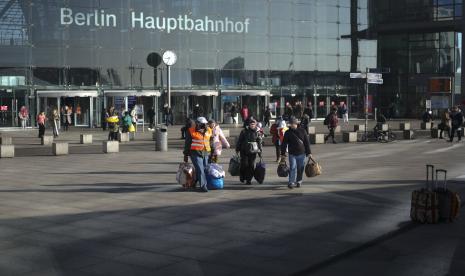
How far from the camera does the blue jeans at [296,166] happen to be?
605 inches

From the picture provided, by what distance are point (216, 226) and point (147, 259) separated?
242cm

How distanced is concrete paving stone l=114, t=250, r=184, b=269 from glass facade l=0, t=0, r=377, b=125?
37.5 m

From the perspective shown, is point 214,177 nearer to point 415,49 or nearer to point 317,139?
point 317,139

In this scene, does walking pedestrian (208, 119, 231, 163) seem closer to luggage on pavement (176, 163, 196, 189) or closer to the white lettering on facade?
luggage on pavement (176, 163, 196, 189)

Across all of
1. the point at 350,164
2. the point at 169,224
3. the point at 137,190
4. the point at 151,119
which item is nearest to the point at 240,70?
the point at 151,119

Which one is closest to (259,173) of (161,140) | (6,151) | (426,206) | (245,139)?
(245,139)

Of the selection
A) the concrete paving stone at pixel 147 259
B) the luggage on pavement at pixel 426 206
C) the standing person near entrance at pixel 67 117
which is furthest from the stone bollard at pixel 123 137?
the concrete paving stone at pixel 147 259

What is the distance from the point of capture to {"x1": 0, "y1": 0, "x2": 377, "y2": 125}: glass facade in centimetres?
4488

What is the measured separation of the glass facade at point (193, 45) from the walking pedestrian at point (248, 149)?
31.5 m

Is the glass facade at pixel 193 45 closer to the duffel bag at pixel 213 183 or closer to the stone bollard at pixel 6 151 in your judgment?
the stone bollard at pixel 6 151

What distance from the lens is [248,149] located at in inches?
631

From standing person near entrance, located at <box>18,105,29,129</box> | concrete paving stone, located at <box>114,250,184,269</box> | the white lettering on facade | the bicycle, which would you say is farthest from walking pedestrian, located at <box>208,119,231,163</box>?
the white lettering on facade

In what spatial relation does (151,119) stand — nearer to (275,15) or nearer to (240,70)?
(240,70)

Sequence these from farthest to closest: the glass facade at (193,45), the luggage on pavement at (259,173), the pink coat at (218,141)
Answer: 1. the glass facade at (193,45)
2. the pink coat at (218,141)
3. the luggage on pavement at (259,173)
